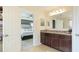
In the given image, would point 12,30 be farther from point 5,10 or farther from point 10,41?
point 5,10

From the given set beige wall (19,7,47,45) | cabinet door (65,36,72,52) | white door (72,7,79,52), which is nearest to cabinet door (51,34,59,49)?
cabinet door (65,36,72,52)

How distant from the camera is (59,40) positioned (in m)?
4.97

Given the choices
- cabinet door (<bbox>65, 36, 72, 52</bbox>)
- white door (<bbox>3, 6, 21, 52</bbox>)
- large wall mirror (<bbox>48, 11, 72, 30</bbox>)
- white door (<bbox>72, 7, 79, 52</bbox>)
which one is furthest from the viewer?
large wall mirror (<bbox>48, 11, 72, 30</bbox>)

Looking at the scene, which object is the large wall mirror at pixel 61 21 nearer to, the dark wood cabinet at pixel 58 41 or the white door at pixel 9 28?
the dark wood cabinet at pixel 58 41

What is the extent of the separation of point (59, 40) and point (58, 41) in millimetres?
94

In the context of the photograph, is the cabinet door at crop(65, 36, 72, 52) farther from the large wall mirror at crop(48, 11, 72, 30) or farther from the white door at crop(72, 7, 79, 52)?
the white door at crop(72, 7, 79, 52)

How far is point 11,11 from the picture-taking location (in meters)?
3.38

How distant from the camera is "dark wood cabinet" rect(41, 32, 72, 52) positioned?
4.40m

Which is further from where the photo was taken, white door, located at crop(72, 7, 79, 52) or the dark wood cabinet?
the dark wood cabinet

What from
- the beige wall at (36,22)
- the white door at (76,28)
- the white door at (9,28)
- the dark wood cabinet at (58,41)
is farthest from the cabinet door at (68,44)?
the beige wall at (36,22)

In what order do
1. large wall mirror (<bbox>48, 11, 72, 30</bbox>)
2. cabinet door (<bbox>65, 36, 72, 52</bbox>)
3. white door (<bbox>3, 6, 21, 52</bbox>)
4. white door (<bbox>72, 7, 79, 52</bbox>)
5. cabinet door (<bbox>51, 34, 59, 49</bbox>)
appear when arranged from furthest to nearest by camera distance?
large wall mirror (<bbox>48, 11, 72, 30</bbox>)
cabinet door (<bbox>51, 34, 59, 49</bbox>)
cabinet door (<bbox>65, 36, 72, 52</bbox>)
white door (<bbox>3, 6, 21, 52</bbox>)
white door (<bbox>72, 7, 79, 52</bbox>)

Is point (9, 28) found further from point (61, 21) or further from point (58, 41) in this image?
point (61, 21)
